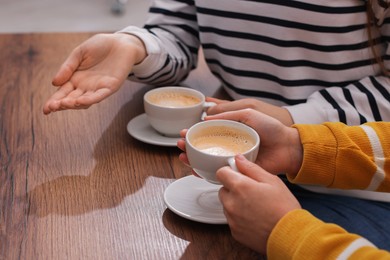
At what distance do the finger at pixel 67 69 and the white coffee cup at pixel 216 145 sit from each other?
1.03ft

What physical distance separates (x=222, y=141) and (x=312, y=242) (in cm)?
24

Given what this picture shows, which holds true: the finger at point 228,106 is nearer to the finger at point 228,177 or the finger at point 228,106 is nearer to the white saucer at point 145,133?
the white saucer at point 145,133

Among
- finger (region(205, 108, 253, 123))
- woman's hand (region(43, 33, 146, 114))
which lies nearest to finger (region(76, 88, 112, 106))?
woman's hand (region(43, 33, 146, 114))

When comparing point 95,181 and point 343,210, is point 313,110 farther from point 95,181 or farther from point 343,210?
point 95,181

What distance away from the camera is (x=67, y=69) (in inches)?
40.5

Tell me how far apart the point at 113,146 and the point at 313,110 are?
1.18 ft

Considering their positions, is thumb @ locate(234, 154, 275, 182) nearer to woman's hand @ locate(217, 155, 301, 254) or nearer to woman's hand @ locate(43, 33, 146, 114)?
woman's hand @ locate(217, 155, 301, 254)

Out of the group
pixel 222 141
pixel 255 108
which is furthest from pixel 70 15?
pixel 222 141

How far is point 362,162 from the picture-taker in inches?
33.1

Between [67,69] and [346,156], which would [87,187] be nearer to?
[67,69]

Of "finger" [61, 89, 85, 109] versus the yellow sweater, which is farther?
"finger" [61, 89, 85, 109]

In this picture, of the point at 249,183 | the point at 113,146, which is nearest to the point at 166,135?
the point at 113,146

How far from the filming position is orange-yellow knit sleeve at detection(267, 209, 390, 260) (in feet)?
2.14

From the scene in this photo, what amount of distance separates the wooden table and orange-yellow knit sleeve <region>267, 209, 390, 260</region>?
0.27 ft
